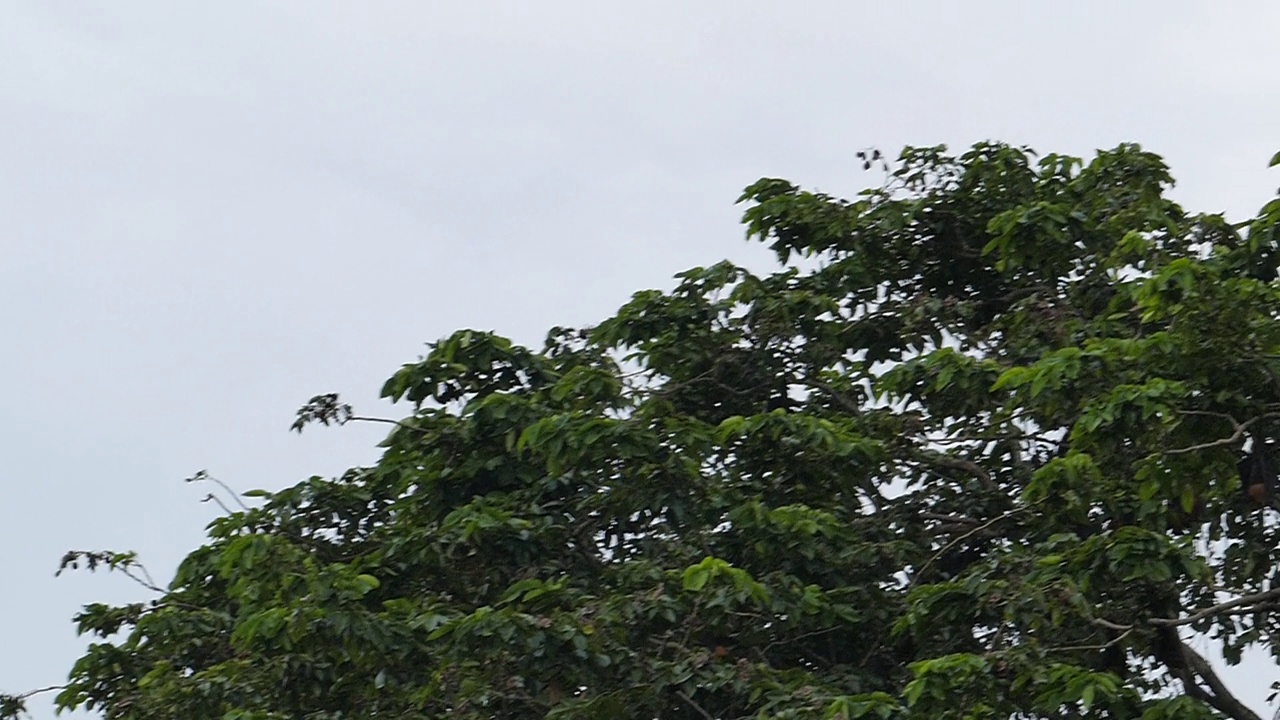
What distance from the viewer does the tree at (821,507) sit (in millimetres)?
7328

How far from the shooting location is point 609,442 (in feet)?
27.2

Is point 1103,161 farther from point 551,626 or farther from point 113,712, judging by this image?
point 113,712

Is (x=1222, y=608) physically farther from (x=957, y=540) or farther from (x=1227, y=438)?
(x=957, y=540)

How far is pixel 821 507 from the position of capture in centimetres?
906

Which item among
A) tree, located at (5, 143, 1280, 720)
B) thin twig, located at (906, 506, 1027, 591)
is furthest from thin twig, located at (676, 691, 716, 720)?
thin twig, located at (906, 506, 1027, 591)

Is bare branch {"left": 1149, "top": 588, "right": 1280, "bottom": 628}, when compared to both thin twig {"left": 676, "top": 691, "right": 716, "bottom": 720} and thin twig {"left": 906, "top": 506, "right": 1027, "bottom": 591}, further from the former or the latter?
thin twig {"left": 676, "top": 691, "right": 716, "bottom": 720}

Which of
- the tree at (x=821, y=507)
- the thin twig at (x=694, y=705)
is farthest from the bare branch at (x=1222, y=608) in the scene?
the thin twig at (x=694, y=705)

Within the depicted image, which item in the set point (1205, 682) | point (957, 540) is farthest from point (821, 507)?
point (1205, 682)

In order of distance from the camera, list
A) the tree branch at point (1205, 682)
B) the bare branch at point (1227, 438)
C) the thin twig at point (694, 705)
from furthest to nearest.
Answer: the tree branch at point (1205, 682)
the thin twig at point (694, 705)
the bare branch at point (1227, 438)

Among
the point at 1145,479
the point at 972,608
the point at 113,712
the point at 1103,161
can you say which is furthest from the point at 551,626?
the point at 1103,161

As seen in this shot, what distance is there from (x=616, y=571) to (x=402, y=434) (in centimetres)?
143

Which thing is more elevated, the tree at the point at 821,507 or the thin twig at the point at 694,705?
the tree at the point at 821,507

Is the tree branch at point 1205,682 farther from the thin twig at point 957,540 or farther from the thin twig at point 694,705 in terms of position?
the thin twig at point 694,705

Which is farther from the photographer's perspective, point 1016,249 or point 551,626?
point 1016,249
